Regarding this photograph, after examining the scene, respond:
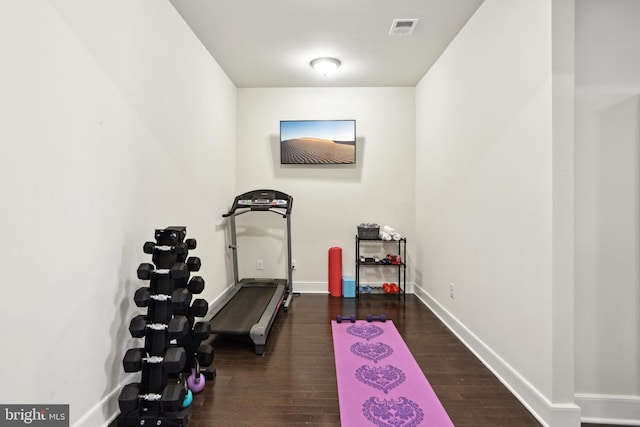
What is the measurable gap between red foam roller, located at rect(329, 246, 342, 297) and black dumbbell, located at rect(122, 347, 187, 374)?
2664 mm

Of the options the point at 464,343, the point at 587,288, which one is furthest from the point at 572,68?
the point at 464,343

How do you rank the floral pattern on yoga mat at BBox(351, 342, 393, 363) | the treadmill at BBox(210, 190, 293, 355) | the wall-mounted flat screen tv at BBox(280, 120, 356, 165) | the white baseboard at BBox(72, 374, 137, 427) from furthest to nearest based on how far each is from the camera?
the wall-mounted flat screen tv at BBox(280, 120, 356, 165) < the treadmill at BBox(210, 190, 293, 355) < the floral pattern on yoga mat at BBox(351, 342, 393, 363) < the white baseboard at BBox(72, 374, 137, 427)

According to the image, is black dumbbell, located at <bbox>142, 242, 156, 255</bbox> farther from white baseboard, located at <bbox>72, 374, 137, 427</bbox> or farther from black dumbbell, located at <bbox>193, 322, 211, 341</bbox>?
white baseboard, located at <bbox>72, 374, 137, 427</bbox>

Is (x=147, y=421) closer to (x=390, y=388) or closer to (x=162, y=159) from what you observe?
(x=390, y=388)

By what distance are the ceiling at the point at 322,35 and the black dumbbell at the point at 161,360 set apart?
2684 millimetres

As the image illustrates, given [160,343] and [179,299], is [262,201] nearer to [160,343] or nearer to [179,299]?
[179,299]

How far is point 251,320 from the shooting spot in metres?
2.85

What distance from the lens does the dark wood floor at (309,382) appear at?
1.74 metres

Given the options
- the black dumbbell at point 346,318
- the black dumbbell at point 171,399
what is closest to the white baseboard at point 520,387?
the black dumbbell at point 346,318

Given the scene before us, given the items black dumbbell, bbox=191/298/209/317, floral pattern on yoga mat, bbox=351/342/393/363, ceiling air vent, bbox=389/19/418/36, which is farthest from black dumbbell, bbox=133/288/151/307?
ceiling air vent, bbox=389/19/418/36

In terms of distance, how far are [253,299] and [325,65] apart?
291 cm

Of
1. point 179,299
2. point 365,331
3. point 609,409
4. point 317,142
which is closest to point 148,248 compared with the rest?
point 179,299

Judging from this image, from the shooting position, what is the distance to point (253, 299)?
3.44 metres

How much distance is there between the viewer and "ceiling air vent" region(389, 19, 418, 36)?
2.69 meters
